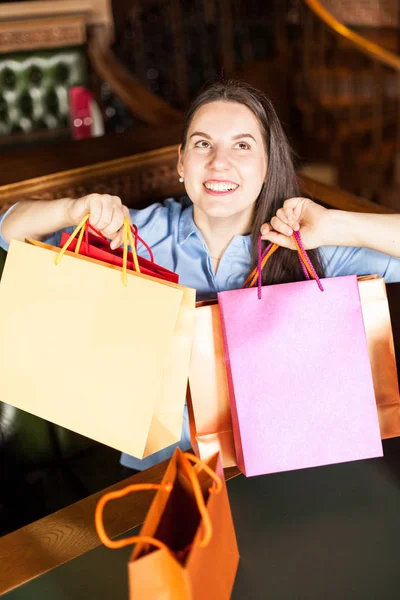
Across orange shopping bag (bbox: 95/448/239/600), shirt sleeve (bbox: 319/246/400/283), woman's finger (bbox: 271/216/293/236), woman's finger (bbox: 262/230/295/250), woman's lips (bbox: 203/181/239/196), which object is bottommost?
orange shopping bag (bbox: 95/448/239/600)

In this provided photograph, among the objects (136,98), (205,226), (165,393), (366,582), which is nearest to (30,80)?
(136,98)

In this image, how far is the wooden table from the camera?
85 cm

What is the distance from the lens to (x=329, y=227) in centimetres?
111

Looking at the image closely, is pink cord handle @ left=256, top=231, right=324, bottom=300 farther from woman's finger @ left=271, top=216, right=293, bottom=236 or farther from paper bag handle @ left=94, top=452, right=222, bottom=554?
paper bag handle @ left=94, top=452, right=222, bottom=554

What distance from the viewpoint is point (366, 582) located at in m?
0.85

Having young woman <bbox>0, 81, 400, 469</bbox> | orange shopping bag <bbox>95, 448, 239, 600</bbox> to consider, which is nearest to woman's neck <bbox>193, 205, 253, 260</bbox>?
young woman <bbox>0, 81, 400, 469</bbox>

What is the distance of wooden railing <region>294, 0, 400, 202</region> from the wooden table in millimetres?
4145

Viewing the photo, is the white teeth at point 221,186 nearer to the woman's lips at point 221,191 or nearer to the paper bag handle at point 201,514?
the woman's lips at point 221,191

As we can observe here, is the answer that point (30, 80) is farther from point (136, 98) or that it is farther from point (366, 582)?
point (366, 582)

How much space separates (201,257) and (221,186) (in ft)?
0.67

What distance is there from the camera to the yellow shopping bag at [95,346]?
902 millimetres

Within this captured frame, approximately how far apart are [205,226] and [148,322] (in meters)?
0.47

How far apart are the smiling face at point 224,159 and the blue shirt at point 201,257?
0.40ft

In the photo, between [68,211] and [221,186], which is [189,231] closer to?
[221,186]
